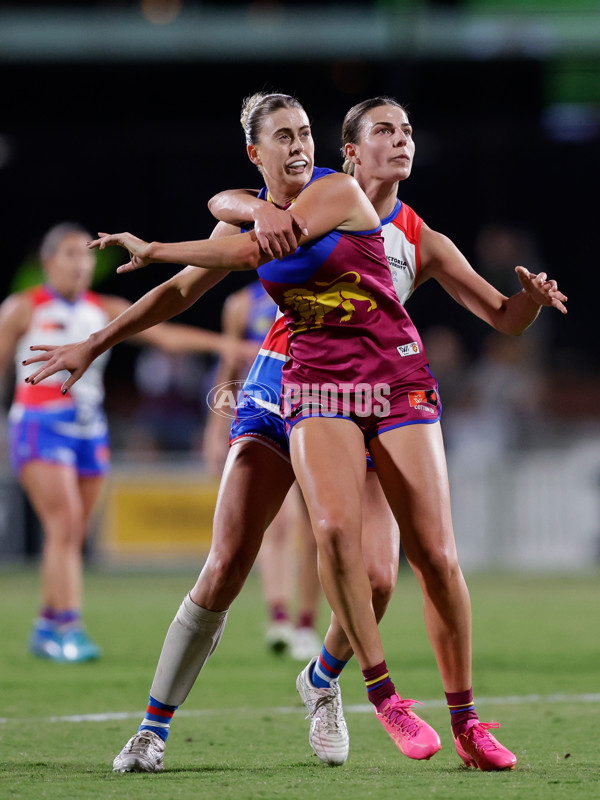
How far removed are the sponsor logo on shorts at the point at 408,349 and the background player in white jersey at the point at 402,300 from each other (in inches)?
14.9

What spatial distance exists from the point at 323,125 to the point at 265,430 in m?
17.7

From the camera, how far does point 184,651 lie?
173 inches

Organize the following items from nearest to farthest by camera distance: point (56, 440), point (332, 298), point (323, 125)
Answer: point (332, 298), point (56, 440), point (323, 125)

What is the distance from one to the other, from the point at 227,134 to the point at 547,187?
6220 millimetres

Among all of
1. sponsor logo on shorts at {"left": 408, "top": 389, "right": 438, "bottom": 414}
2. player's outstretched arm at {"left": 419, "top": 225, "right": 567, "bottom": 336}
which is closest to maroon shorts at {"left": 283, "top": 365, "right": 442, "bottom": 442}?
sponsor logo on shorts at {"left": 408, "top": 389, "right": 438, "bottom": 414}

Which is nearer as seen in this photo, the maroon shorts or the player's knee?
the maroon shorts

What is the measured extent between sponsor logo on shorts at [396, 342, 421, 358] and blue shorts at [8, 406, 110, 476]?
4.16 m

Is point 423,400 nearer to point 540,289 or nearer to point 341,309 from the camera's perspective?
point 341,309

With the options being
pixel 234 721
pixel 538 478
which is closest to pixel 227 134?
pixel 538 478

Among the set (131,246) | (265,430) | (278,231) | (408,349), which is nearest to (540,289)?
(408,349)

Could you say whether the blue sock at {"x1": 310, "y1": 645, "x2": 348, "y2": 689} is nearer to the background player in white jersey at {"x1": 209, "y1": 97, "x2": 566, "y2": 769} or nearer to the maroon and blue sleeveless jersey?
the background player in white jersey at {"x1": 209, "y1": 97, "x2": 566, "y2": 769}

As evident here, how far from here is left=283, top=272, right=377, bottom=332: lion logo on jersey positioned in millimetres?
4281

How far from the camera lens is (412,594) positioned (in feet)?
41.4

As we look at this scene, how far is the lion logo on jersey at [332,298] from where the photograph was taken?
14.0 feet
